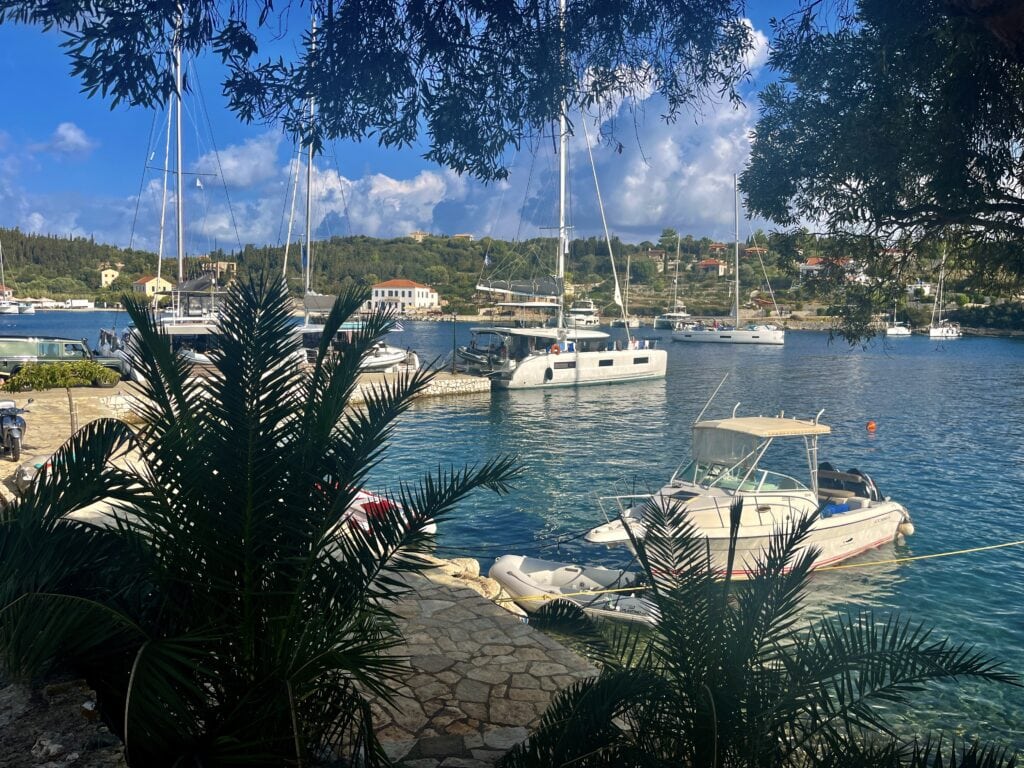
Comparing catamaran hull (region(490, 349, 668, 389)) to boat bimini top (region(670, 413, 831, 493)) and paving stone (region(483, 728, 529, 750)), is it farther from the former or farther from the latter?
paving stone (region(483, 728, 529, 750))

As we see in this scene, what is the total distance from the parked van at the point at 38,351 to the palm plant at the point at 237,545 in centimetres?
2773

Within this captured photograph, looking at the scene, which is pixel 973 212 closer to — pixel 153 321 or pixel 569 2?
pixel 569 2

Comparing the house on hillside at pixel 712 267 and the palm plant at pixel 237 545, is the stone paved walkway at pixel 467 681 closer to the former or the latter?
the palm plant at pixel 237 545

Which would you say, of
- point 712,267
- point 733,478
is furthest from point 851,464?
point 712,267

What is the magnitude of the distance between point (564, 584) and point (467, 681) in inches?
199

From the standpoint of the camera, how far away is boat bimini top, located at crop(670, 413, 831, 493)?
1272 centimetres

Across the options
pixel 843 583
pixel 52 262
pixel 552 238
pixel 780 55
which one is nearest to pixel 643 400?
pixel 552 238

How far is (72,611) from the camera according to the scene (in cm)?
321

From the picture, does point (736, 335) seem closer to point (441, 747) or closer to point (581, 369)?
point (581, 369)

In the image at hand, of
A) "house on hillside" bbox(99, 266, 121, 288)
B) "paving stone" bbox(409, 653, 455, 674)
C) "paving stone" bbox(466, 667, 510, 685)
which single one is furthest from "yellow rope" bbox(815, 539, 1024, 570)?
"house on hillside" bbox(99, 266, 121, 288)

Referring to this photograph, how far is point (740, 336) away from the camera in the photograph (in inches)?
2817

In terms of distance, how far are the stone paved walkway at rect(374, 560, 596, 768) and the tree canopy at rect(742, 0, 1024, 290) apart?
4.55 m

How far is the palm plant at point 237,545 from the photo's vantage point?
342cm

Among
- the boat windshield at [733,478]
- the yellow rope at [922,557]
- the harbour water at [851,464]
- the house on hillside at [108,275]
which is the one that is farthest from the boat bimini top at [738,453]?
the house on hillside at [108,275]
